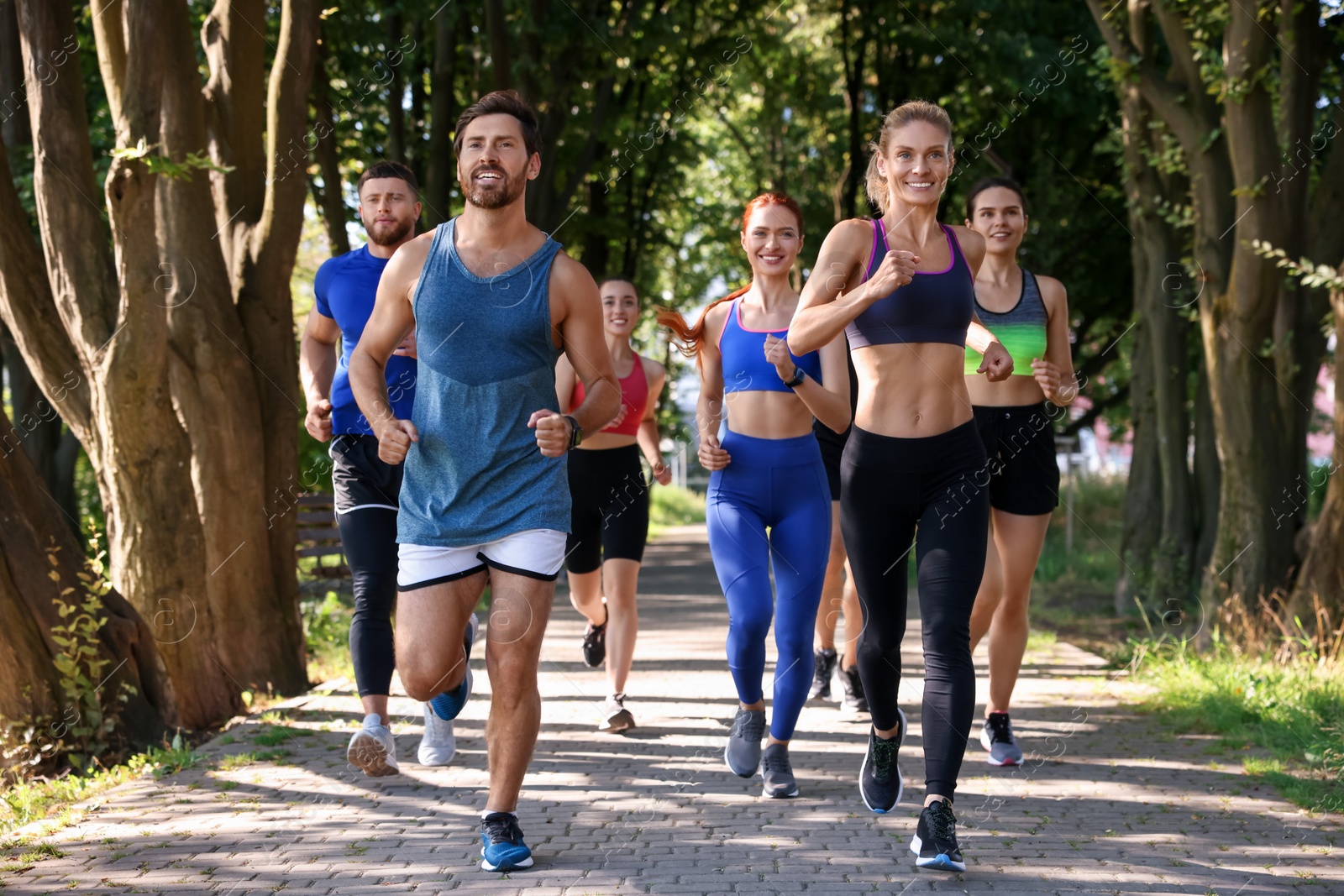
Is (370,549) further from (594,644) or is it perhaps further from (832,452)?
(832,452)

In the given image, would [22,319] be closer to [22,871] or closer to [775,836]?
[22,871]

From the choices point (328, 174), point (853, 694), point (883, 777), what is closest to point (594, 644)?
point (853, 694)

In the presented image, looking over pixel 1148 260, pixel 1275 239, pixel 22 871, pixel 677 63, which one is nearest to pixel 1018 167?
pixel 677 63

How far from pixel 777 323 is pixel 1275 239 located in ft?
15.5

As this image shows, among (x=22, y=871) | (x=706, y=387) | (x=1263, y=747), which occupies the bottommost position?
(x=1263, y=747)

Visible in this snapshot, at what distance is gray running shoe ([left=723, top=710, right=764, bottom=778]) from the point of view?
18.6 ft

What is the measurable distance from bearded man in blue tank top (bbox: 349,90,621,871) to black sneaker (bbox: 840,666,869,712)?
10.7 feet

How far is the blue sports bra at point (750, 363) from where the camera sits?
572cm

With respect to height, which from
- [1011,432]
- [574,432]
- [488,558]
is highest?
[574,432]

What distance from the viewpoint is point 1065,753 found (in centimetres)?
648

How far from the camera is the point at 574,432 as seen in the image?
173 inches

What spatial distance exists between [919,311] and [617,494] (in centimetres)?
288

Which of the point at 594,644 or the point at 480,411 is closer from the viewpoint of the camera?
the point at 480,411

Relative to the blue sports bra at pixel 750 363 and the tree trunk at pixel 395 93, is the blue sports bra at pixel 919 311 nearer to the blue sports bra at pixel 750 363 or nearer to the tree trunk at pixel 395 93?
the blue sports bra at pixel 750 363
